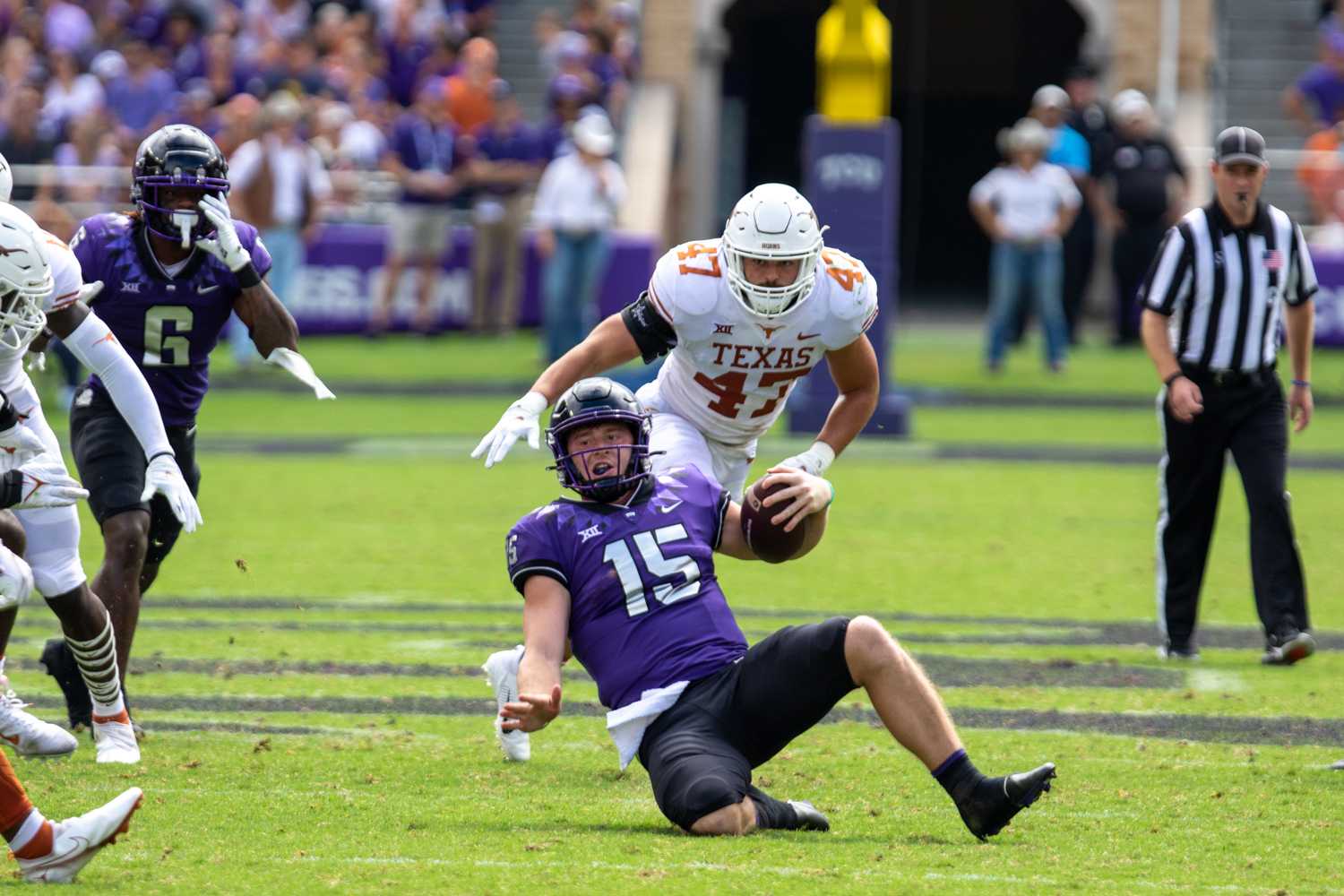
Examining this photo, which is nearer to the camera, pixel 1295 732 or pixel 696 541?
pixel 696 541

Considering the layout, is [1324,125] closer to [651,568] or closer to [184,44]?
[184,44]

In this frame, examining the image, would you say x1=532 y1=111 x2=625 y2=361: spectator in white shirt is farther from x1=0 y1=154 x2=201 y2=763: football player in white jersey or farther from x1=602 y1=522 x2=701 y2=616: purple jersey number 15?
x1=602 y1=522 x2=701 y2=616: purple jersey number 15

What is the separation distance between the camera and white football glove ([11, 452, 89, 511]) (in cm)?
521

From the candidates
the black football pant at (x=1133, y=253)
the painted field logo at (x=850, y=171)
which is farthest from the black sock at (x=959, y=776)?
the black football pant at (x=1133, y=253)

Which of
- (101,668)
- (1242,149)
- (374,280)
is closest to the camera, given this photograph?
(101,668)

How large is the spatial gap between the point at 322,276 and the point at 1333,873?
50.1 feet

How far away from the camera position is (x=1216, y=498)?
26.9ft

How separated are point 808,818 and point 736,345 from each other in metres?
1.72

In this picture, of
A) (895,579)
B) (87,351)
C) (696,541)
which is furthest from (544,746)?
(895,579)

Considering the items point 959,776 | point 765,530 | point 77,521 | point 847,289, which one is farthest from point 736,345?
point 77,521

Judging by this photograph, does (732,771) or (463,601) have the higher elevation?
(732,771)

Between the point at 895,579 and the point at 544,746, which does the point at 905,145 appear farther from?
the point at 544,746

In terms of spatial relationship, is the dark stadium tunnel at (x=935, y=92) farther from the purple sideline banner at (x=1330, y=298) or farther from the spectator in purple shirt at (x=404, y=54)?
the purple sideline banner at (x=1330, y=298)

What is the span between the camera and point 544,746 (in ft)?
21.6
